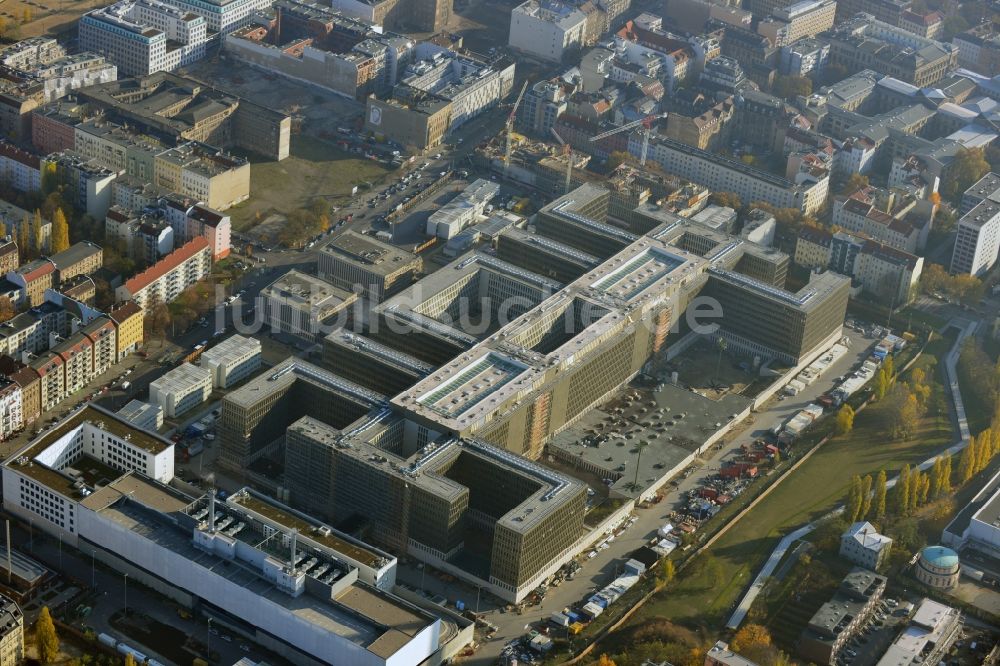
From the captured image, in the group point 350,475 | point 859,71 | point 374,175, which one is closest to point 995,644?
point 350,475

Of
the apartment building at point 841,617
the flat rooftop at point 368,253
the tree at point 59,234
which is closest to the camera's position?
the apartment building at point 841,617

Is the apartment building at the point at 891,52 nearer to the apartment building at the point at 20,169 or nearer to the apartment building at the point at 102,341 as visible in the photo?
the apartment building at the point at 20,169

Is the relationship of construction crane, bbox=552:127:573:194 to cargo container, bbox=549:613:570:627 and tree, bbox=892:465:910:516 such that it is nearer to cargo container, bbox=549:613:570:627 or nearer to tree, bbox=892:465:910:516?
tree, bbox=892:465:910:516

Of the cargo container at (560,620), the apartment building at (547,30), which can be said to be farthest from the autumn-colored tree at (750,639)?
the apartment building at (547,30)

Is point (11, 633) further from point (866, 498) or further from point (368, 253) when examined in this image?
point (866, 498)

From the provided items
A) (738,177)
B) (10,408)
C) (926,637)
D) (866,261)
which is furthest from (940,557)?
(10,408)

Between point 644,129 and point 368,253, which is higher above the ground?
point 644,129

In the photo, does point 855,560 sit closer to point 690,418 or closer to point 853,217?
point 690,418
